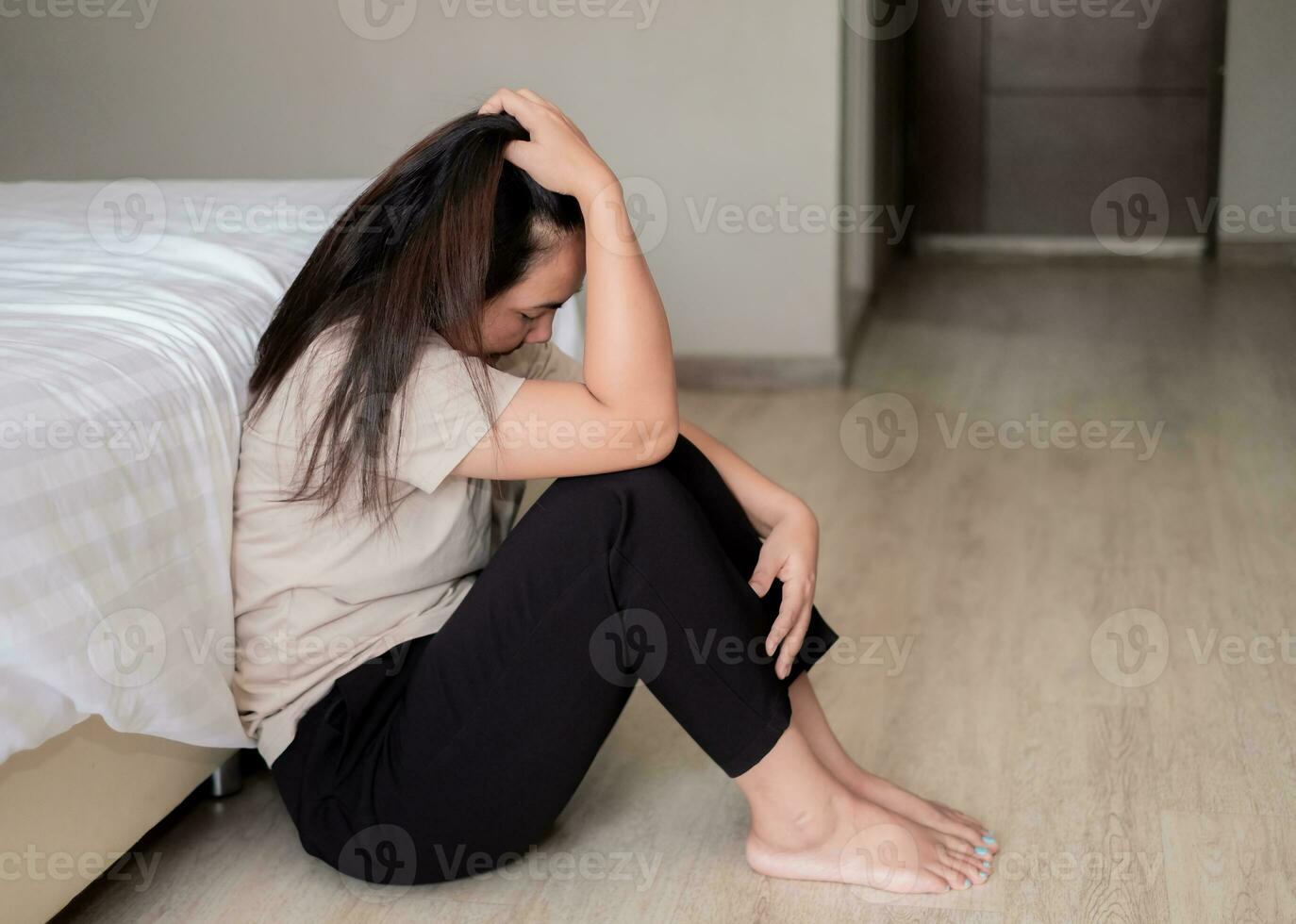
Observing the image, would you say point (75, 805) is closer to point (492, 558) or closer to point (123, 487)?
point (123, 487)

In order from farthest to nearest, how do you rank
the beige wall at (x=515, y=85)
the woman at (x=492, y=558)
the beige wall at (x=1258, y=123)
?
the beige wall at (x=1258, y=123)
the beige wall at (x=515, y=85)
the woman at (x=492, y=558)

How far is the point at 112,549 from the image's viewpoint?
1.18m

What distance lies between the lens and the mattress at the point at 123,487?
3.60 feet

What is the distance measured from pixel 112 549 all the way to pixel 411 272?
0.36m

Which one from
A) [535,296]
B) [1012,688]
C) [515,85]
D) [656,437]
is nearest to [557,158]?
[535,296]

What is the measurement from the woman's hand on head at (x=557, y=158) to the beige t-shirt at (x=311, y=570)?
0.61ft

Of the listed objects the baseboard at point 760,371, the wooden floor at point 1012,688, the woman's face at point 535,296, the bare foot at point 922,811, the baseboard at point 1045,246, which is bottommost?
the baseboard at point 1045,246

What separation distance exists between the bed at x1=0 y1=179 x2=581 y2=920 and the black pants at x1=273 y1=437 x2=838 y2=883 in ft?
0.53

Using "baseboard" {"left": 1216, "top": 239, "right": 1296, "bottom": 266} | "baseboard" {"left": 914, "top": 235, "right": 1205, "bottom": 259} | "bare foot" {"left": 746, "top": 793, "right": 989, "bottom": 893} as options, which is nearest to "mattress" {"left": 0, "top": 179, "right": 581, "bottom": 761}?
"bare foot" {"left": 746, "top": 793, "right": 989, "bottom": 893}

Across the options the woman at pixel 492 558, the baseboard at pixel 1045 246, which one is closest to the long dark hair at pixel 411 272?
the woman at pixel 492 558

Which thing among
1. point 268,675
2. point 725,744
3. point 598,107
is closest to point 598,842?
point 725,744

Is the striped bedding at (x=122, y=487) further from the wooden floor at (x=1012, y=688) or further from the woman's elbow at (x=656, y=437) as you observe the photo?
the woman's elbow at (x=656, y=437)

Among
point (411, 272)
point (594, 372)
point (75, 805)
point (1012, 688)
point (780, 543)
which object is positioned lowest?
point (1012, 688)

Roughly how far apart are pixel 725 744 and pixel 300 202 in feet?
3.83
